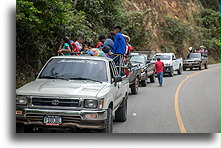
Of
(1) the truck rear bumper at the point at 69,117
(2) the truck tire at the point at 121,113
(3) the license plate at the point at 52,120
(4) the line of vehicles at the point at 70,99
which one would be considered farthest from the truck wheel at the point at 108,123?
(2) the truck tire at the point at 121,113

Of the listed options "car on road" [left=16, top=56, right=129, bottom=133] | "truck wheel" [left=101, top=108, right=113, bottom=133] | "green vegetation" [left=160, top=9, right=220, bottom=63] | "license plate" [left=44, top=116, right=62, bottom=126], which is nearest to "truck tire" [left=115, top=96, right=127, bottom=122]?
"car on road" [left=16, top=56, right=129, bottom=133]

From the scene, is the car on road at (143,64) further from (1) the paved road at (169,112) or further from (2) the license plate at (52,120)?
(2) the license plate at (52,120)

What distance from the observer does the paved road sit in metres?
9.18

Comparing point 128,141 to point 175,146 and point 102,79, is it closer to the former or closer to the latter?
point 175,146

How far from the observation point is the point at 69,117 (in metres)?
6.80

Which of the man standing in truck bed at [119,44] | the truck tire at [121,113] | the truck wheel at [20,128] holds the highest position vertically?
the man standing in truck bed at [119,44]

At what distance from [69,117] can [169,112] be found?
549 cm

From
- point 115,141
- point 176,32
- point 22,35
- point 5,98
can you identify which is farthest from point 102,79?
point 176,32

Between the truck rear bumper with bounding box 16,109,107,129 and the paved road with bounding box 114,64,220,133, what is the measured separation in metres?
1.88

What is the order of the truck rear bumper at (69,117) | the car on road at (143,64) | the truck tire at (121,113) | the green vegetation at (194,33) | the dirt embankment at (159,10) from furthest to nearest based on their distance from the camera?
the green vegetation at (194,33)
the dirt embankment at (159,10)
the car on road at (143,64)
the truck tire at (121,113)
the truck rear bumper at (69,117)

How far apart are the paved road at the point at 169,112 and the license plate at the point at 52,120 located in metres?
2.16

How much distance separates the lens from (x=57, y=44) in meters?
18.5

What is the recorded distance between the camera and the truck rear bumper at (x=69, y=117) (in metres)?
6.78

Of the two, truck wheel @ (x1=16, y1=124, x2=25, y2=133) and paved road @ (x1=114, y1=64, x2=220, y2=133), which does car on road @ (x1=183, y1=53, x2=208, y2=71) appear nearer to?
paved road @ (x1=114, y1=64, x2=220, y2=133)
